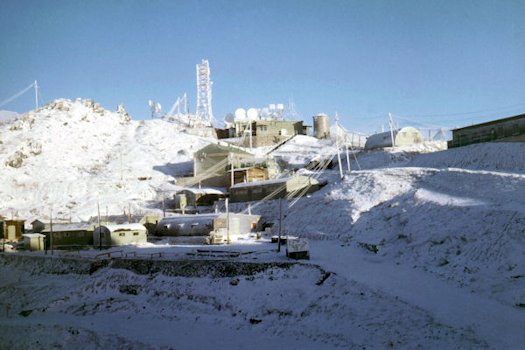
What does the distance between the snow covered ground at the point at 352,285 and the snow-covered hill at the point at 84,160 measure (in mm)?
22765

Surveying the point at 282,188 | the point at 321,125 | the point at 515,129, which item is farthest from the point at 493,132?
the point at 321,125

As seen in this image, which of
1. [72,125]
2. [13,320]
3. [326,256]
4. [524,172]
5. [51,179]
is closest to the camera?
[13,320]

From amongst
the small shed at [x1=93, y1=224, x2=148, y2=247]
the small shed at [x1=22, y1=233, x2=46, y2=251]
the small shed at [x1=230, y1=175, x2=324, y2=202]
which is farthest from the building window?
the small shed at [x1=22, y1=233, x2=46, y2=251]

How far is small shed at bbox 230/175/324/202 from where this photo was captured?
4850cm

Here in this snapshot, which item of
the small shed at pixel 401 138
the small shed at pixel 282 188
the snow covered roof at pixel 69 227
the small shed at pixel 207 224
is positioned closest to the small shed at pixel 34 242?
the snow covered roof at pixel 69 227

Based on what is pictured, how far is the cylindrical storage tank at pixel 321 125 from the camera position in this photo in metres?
90.1

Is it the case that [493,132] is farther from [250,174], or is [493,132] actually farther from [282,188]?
[250,174]

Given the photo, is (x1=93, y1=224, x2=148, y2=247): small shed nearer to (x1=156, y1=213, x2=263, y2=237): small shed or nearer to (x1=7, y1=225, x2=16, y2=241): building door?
(x1=156, y1=213, x2=263, y2=237): small shed

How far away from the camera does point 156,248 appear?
37.8 meters

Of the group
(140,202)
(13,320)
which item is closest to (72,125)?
(140,202)

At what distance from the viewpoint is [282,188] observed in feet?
160

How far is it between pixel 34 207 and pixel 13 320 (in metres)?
37.2

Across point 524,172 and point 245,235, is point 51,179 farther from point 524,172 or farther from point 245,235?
point 524,172

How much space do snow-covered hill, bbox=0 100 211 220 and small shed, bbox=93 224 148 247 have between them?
15.1 meters
